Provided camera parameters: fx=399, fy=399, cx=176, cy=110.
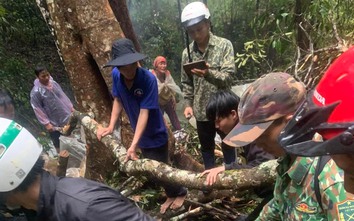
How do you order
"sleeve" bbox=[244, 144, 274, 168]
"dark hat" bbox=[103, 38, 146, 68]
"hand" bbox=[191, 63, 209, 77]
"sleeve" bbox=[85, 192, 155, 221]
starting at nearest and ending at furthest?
"sleeve" bbox=[85, 192, 155, 221] < "sleeve" bbox=[244, 144, 274, 168] < "dark hat" bbox=[103, 38, 146, 68] < "hand" bbox=[191, 63, 209, 77]

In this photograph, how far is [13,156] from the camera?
1.69 meters

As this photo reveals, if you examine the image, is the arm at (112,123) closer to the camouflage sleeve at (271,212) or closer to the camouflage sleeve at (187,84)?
the camouflage sleeve at (187,84)

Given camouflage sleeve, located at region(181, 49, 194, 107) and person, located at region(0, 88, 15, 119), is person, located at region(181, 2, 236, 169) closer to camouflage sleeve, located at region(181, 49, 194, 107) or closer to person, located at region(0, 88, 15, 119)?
camouflage sleeve, located at region(181, 49, 194, 107)

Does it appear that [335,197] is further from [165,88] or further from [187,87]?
[165,88]

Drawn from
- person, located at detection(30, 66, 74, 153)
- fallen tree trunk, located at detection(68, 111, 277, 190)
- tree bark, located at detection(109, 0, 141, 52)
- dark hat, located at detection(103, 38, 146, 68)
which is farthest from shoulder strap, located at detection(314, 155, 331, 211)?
person, located at detection(30, 66, 74, 153)

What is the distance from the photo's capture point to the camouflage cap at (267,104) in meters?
1.64

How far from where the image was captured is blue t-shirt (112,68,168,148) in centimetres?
348

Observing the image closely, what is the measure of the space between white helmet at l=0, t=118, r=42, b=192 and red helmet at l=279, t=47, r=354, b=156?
44.4 inches

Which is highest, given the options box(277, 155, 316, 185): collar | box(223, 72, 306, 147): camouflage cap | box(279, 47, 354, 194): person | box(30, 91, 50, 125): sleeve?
box(279, 47, 354, 194): person

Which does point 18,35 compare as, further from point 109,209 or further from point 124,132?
point 109,209

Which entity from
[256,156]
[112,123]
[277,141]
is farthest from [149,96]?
[277,141]

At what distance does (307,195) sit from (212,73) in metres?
2.16

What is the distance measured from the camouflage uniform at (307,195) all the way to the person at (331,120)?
0.42ft

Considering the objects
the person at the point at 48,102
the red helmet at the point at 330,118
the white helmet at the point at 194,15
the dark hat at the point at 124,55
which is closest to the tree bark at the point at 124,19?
the person at the point at 48,102
